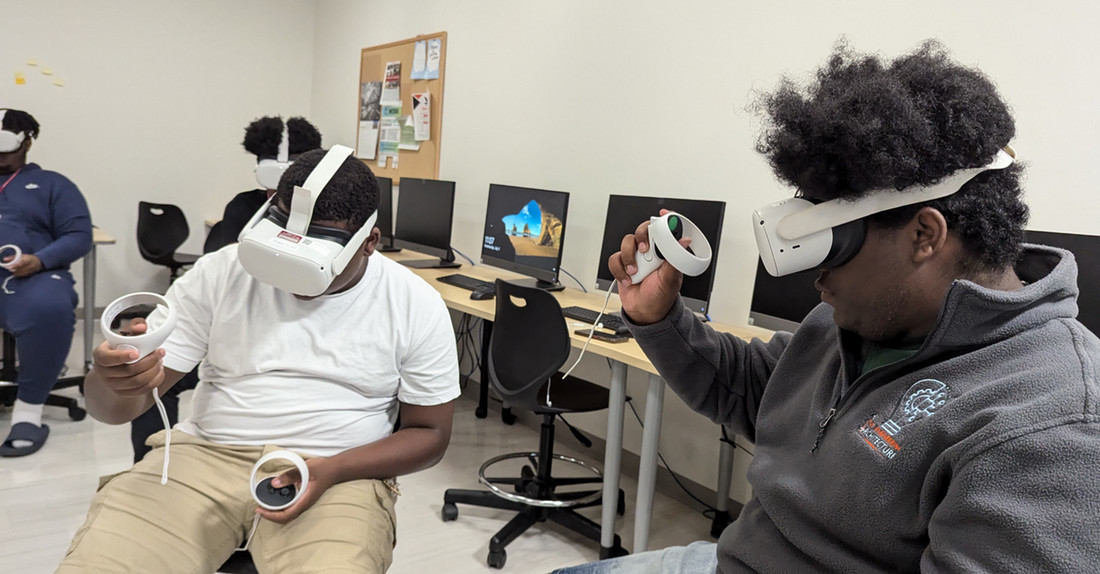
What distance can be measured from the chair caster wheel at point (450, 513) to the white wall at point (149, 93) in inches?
153

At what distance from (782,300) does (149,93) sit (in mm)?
4854

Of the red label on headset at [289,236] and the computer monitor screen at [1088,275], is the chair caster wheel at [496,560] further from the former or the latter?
the computer monitor screen at [1088,275]

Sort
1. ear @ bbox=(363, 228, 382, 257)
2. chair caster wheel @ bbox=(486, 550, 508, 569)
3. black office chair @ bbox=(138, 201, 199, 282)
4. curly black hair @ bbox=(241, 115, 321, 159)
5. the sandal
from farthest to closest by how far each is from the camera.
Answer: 1. black office chair @ bbox=(138, 201, 199, 282)
2. curly black hair @ bbox=(241, 115, 321, 159)
3. the sandal
4. chair caster wheel @ bbox=(486, 550, 508, 569)
5. ear @ bbox=(363, 228, 382, 257)

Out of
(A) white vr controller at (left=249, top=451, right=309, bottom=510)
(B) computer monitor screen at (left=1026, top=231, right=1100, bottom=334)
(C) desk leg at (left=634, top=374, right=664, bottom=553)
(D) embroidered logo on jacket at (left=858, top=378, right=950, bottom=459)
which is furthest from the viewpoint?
(C) desk leg at (left=634, top=374, right=664, bottom=553)

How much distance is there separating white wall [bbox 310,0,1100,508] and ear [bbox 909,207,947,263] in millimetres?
1555

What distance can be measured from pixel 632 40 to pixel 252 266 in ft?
7.65

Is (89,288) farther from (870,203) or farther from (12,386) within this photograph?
(870,203)

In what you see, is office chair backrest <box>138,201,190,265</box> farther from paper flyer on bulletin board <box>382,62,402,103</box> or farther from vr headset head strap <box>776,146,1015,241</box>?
vr headset head strap <box>776,146,1015,241</box>

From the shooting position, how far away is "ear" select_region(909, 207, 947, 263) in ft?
2.75

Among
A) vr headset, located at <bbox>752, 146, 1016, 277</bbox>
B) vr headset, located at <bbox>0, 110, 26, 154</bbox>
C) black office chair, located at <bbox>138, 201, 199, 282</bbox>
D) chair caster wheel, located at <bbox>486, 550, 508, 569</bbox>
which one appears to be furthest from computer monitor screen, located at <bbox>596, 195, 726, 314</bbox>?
black office chair, located at <bbox>138, 201, 199, 282</bbox>

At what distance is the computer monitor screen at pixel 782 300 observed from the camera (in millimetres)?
2336

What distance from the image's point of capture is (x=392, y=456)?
143 centimetres

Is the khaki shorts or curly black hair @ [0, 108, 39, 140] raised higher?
curly black hair @ [0, 108, 39, 140]

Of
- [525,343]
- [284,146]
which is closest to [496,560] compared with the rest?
[525,343]
